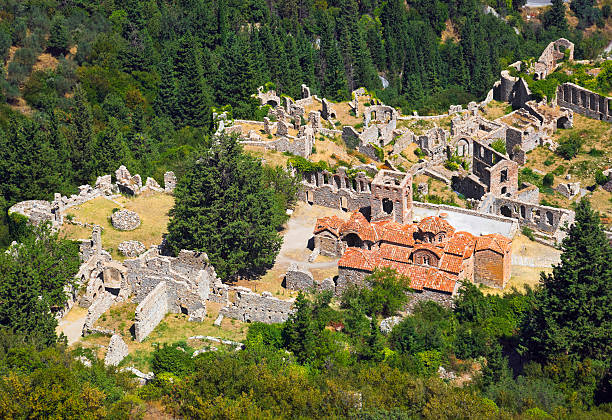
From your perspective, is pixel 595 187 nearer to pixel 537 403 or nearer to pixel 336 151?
pixel 336 151

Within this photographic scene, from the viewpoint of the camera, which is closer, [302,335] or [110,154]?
[302,335]

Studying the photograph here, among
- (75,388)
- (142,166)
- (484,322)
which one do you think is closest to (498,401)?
(484,322)

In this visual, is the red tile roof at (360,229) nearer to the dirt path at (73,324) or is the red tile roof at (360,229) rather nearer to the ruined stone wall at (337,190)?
the ruined stone wall at (337,190)

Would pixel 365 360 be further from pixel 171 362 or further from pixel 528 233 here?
pixel 528 233

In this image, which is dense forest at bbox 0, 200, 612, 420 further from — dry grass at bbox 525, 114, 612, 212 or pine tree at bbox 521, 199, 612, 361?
dry grass at bbox 525, 114, 612, 212

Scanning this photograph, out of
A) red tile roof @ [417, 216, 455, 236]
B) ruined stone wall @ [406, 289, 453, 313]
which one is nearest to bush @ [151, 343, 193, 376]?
ruined stone wall @ [406, 289, 453, 313]

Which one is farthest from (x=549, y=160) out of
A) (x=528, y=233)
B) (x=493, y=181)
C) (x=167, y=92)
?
(x=167, y=92)
